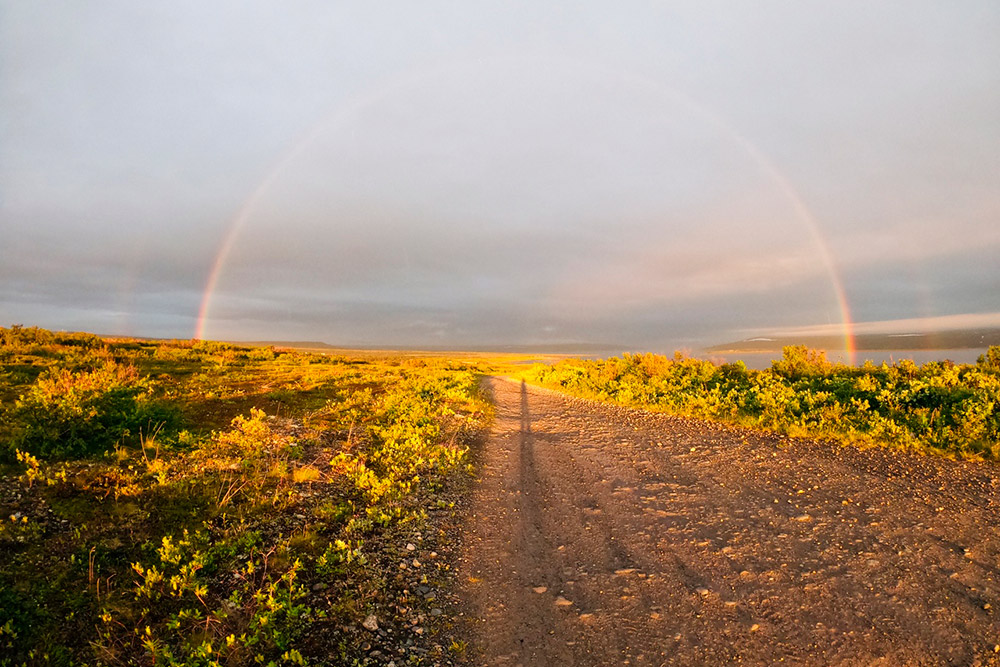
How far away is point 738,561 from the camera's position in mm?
6684

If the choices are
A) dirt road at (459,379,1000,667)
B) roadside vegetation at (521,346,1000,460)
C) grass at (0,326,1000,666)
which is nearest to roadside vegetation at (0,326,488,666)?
grass at (0,326,1000,666)

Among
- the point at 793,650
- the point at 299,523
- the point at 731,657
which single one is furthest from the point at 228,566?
the point at 793,650

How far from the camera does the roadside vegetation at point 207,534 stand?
4.68m

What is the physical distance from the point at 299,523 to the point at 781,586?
7411 mm

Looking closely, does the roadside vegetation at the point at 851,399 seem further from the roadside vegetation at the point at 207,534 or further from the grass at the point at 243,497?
the roadside vegetation at the point at 207,534

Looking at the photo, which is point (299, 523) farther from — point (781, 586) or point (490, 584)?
point (781, 586)

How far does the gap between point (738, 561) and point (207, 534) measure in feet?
26.3

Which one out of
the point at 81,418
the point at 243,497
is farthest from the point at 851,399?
the point at 81,418

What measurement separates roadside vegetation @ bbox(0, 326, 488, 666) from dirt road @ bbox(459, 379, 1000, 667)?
4.01ft

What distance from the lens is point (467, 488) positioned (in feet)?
33.6

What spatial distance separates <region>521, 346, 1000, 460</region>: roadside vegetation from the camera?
1195cm

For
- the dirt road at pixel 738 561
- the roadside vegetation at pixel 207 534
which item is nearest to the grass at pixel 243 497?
the roadside vegetation at pixel 207 534

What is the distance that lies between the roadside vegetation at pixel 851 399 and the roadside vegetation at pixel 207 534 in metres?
10.9

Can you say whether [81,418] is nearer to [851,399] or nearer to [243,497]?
[243,497]
